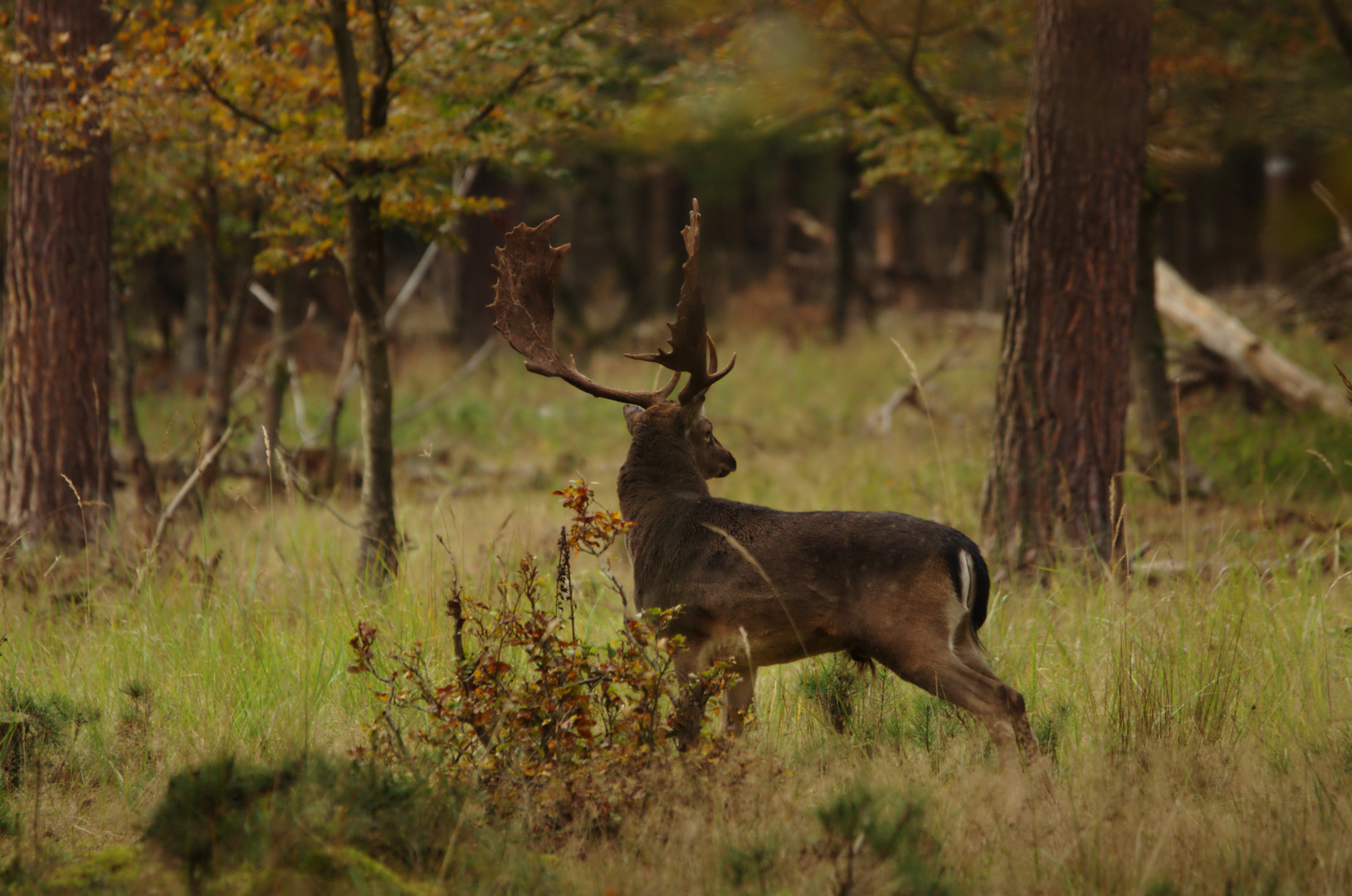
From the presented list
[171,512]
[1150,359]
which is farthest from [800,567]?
[1150,359]

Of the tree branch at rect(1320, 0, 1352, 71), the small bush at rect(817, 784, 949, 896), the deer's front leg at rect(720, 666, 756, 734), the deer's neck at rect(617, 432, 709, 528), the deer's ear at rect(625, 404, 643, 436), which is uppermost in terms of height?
the tree branch at rect(1320, 0, 1352, 71)

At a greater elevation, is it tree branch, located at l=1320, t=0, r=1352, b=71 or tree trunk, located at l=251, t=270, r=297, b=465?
tree branch, located at l=1320, t=0, r=1352, b=71

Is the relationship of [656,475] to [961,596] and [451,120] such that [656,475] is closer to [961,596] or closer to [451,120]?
[961,596]

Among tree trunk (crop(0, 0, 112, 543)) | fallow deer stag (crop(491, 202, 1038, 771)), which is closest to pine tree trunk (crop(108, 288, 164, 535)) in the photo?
tree trunk (crop(0, 0, 112, 543))

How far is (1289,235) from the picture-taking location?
3.99m

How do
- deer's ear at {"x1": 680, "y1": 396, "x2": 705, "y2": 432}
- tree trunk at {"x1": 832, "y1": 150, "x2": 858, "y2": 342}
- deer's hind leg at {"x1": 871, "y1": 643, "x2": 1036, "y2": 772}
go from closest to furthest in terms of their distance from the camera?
deer's hind leg at {"x1": 871, "y1": 643, "x2": 1036, "y2": 772} < deer's ear at {"x1": 680, "y1": 396, "x2": 705, "y2": 432} < tree trunk at {"x1": 832, "y1": 150, "x2": 858, "y2": 342}

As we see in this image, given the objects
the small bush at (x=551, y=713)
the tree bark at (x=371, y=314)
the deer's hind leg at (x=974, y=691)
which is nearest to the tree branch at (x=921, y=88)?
the tree bark at (x=371, y=314)

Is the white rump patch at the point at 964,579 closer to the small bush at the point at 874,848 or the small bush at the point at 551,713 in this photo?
the small bush at the point at 551,713

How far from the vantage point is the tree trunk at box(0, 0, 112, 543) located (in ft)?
23.1

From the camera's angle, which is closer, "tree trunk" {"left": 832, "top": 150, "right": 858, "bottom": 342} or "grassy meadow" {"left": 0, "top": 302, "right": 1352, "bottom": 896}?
"grassy meadow" {"left": 0, "top": 302, "right": 1352, "bottom": 896}

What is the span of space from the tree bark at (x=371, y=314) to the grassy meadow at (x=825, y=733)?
362 millimetres

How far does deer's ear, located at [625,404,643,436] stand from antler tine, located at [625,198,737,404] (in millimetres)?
268

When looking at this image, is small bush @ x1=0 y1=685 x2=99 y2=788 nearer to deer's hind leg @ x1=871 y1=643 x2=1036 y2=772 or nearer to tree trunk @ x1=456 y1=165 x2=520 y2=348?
deer's hind leg @ x1=871 y1=643 x2=1036 y2=772

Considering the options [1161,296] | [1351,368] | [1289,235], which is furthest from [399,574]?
[1351,368]
